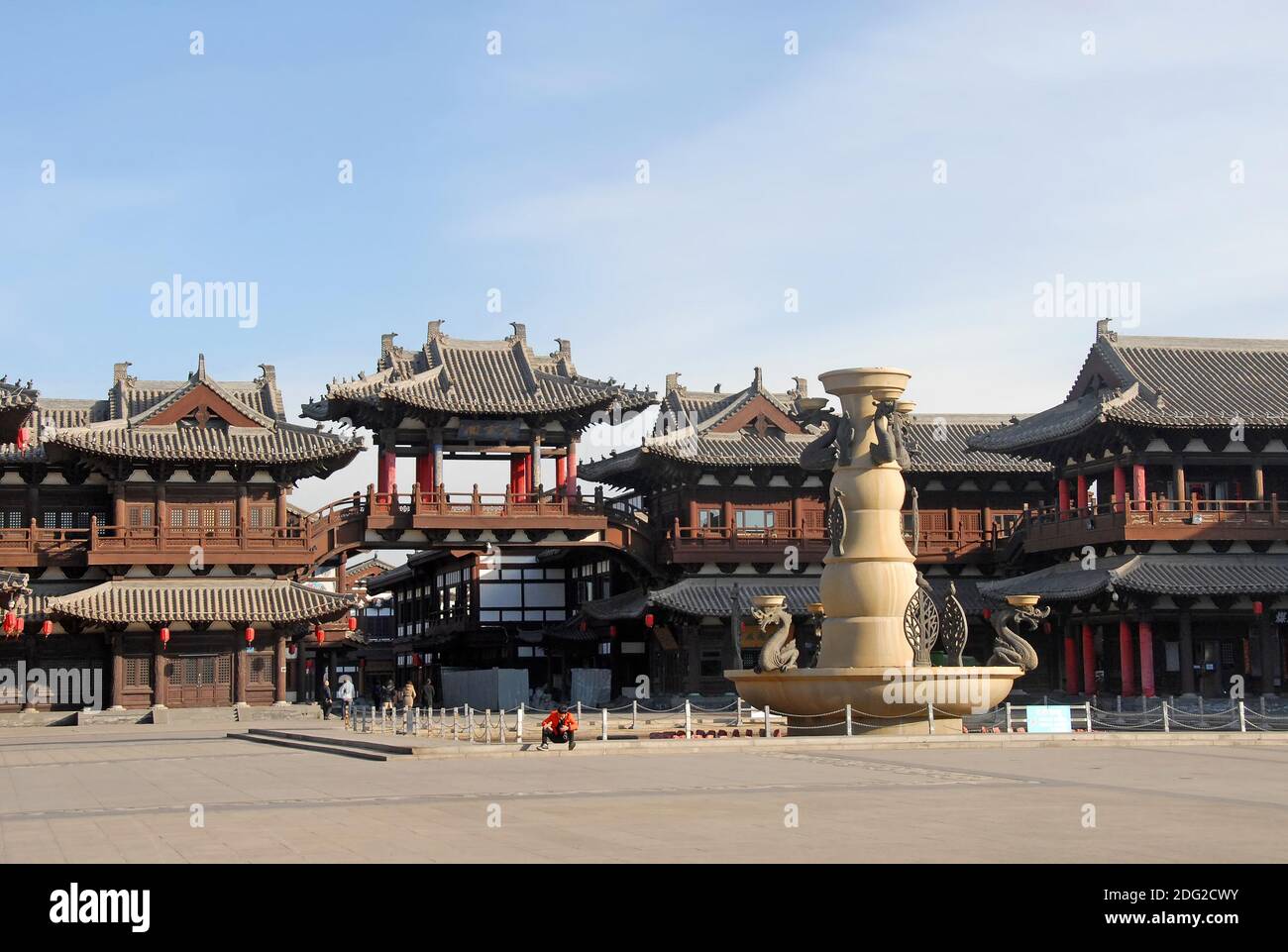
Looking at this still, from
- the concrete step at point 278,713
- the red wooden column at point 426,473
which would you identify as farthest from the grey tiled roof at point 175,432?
the concrete step at point 278,713

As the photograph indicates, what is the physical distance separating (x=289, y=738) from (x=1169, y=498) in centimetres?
3109

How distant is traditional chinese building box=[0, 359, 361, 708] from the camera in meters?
55.8

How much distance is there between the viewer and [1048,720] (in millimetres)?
35594

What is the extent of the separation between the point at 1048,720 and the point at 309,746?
1692 centimetres

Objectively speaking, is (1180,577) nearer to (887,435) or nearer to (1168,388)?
(1168,388)

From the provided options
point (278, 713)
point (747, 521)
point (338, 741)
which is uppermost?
point (747, 521)

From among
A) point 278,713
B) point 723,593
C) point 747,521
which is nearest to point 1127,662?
point 723,593

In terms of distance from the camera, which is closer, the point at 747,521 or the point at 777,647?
the point at 777,647

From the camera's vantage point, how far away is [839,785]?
2247 centimetres

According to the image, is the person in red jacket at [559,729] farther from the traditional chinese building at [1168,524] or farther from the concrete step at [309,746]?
the traditional chinese building at [1168,524]

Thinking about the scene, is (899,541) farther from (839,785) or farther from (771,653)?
(839,785)

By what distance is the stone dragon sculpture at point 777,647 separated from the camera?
35156 mm

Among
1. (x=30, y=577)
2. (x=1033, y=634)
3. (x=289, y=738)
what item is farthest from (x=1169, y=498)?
(x=30, y=577)

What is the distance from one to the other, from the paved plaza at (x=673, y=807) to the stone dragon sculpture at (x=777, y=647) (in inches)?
160
